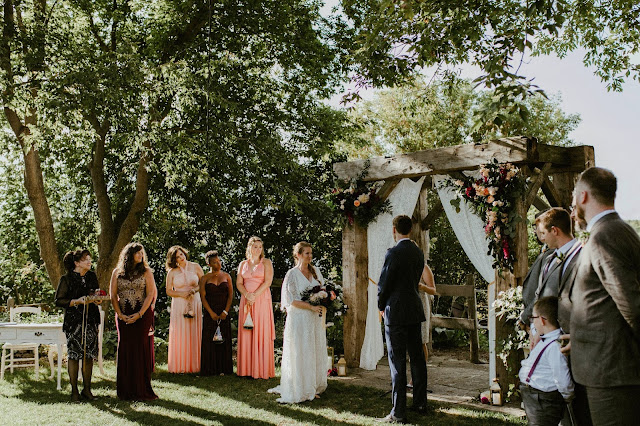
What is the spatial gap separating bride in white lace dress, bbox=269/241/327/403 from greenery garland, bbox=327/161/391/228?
2.12 meters

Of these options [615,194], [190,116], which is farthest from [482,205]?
[190,116]

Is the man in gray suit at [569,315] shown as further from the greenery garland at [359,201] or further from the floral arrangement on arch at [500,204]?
the greenery garland at [359,201]

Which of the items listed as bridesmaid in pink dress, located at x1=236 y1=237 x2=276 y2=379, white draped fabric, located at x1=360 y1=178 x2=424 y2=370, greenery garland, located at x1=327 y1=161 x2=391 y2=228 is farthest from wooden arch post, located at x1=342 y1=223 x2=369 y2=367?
bridesmaid in pink dress, located at x1=236 y1=237 x2=276 y2=379

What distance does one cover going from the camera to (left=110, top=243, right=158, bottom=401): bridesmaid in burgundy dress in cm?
653

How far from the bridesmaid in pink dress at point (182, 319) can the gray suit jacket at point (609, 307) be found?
6386mm

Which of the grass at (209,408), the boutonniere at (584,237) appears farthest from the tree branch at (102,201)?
the boutonniere at (584,237)

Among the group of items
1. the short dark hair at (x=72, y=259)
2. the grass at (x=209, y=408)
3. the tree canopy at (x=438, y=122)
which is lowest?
the grass at (x=209, y=408)

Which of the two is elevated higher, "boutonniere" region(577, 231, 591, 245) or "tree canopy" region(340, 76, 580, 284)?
"tree canopy" region(340, 76, 580, 284)

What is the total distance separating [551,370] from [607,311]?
82 centimetres

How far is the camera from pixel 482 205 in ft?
22.7

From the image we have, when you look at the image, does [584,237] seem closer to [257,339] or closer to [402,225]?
[402,225]

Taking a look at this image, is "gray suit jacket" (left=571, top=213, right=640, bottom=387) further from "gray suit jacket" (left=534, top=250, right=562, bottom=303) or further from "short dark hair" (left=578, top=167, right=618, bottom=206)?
"gray suit jacket" (left=534, top=250, right=562, bottom=303)

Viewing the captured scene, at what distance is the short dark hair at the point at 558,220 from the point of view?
3.96 m

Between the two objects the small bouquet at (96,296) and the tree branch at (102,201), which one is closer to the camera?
the small bouquet at (96,296)
